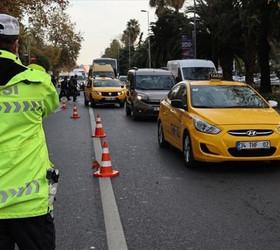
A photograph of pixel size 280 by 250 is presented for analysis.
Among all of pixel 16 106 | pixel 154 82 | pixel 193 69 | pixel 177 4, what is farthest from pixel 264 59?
pixel 177 4

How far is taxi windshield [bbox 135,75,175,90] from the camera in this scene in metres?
19.3

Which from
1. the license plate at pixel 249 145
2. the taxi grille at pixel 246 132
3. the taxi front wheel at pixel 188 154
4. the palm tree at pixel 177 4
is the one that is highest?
the palm tree at pixel 177 4

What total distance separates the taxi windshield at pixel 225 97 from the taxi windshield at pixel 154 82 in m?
9.20

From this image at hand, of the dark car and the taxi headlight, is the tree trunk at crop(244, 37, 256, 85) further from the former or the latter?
the taxi headlight

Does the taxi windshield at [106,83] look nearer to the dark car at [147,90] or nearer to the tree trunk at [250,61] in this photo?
the dark car at [147,90]

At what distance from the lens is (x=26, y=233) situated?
267 cm

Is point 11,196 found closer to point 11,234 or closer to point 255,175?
point 11,234

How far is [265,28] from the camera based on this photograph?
1184 inches

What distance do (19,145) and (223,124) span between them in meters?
6.09

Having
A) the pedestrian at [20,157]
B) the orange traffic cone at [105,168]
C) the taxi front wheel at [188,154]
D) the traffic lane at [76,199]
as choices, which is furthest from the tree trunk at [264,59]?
the pedestrian at [20,157]

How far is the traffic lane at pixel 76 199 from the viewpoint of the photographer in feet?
16.9

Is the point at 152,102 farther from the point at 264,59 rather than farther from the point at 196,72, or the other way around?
the point at 264,59

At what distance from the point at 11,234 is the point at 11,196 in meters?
0.22

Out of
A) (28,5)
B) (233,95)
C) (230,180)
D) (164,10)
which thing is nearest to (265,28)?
(28,5)
